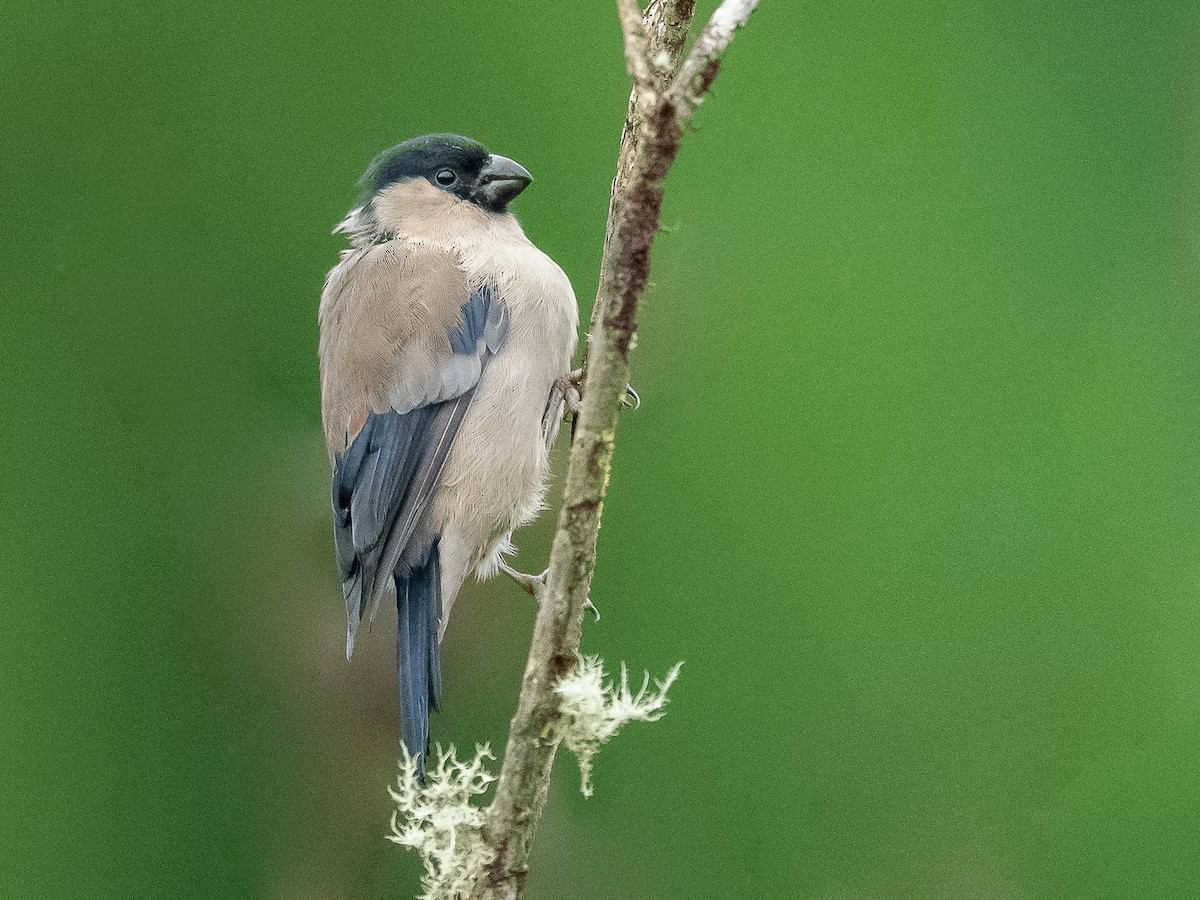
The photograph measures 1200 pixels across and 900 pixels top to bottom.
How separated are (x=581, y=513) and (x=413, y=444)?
768mm

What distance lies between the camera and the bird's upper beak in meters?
1.86

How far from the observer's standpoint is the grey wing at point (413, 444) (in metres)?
1.67

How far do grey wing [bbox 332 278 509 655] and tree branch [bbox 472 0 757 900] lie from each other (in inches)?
25.9

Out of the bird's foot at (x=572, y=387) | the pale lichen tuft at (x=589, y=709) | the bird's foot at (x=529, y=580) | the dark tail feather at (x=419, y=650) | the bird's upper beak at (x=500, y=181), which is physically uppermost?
the bird's upper beak at (x=500, y=181)

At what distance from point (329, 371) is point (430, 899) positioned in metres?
0.89

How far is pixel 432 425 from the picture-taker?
5.71 ft

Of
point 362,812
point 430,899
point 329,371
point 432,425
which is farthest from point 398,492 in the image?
point 430,899

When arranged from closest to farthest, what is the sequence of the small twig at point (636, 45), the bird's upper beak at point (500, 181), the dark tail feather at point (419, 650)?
the small twig at point (636, 45) → the dark tail feather at point (419, 650) → the bird's upper beak at point (500, 181)

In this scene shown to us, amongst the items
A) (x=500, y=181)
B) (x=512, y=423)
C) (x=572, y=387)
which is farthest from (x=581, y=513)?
(x=500, y=181)

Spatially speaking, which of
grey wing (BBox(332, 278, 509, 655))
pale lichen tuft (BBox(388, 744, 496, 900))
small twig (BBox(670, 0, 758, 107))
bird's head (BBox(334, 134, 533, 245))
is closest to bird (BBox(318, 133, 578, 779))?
grey wing (BBox(332, 278, 509, 655))

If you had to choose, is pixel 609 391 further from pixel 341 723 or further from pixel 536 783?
pixel 341 723

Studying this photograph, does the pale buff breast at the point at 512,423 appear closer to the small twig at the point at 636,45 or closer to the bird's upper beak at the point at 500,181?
the bird's upper beak at the point at 500,181

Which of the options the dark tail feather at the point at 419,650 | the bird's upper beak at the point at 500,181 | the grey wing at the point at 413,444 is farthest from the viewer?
the bird's upper beak at the point at 500,181

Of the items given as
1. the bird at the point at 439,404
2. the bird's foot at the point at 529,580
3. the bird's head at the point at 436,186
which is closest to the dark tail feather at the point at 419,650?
the bird at the point at 439,404
